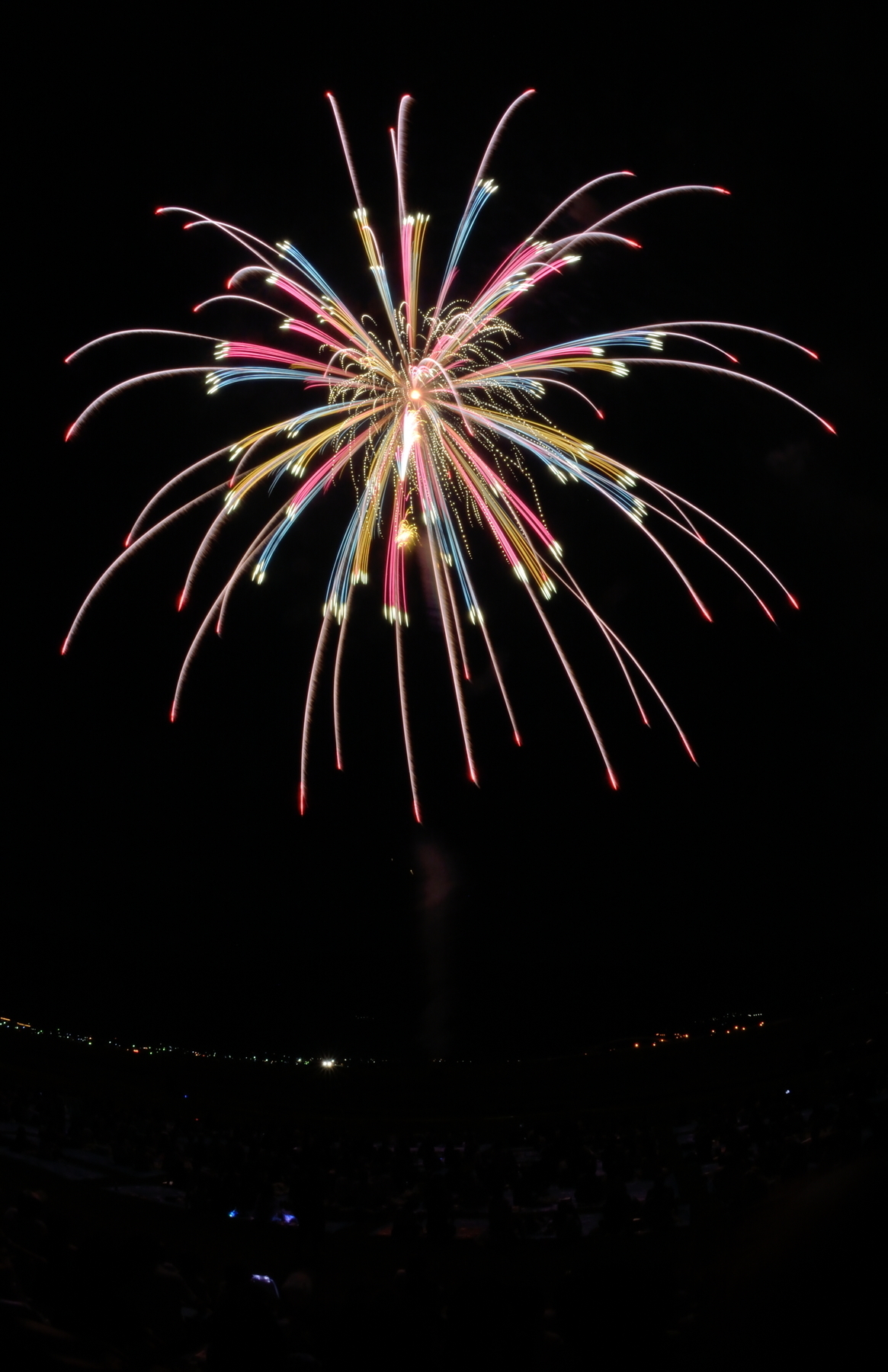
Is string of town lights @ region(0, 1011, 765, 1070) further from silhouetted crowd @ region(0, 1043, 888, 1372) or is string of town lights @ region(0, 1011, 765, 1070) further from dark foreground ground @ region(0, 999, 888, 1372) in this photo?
silhouetted crowd @ region(0, 1043, 888, 1372)

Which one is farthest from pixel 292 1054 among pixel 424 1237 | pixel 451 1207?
pixel 424 1237

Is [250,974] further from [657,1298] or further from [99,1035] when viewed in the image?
[657,1298]

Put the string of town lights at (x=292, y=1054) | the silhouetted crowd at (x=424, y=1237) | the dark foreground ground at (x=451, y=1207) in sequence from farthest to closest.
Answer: the string of town lights at (x=292, y=1054) → the silhouetted crowd at (x=424, y=1237) → the dark foreground ground at (x=451, y=1207)

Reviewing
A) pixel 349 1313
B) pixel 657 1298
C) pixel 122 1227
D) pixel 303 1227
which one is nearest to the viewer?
pixel 657 1298

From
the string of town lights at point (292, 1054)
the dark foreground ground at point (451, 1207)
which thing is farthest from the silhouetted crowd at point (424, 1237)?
the string of town lights at point (292, 1054)

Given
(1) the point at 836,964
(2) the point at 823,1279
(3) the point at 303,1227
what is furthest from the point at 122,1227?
(1) the point at 836,964

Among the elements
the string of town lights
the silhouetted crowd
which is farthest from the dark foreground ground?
the string of town lights

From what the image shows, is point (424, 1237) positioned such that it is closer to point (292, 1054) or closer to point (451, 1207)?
point (451, 1207)

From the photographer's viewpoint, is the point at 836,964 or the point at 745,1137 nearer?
the point at 745,1137

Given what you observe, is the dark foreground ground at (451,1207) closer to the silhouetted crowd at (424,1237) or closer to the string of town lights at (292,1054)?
the silhouetted crowd at (424,1237)
